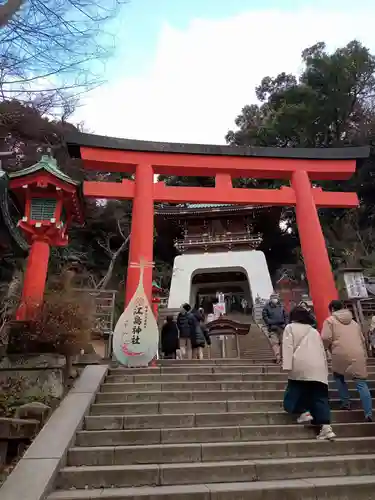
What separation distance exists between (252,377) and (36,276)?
451 cm

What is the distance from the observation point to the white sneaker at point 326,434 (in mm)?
3521

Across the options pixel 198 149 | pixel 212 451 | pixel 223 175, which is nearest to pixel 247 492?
pixel 212 451

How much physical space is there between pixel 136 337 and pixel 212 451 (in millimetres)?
3195

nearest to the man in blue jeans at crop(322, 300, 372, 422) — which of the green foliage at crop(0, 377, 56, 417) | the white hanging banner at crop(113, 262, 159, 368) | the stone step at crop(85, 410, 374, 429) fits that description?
the stone step at crop(85, 410, 374, 429)

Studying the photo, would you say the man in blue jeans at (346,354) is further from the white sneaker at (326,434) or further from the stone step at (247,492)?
the stone step at (247,492)

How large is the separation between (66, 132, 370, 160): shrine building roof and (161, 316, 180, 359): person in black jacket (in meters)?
4.21

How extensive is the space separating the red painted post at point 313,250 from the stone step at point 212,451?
4.67 m

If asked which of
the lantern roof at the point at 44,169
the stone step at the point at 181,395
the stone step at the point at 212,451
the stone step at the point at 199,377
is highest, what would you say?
the lantern roof at the point at 44,169

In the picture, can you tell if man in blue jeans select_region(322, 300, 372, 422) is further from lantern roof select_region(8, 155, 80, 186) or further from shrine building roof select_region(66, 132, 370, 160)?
shrine building roof select_region(66, 132, 370, 160)

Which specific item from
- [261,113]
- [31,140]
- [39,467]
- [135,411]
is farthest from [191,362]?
[261,113]

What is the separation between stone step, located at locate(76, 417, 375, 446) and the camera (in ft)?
11.6

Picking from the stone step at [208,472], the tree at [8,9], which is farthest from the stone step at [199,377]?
the tree at [8,9]

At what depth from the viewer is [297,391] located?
148 inches

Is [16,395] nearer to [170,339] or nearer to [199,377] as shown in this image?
[199,377]
